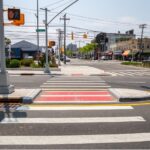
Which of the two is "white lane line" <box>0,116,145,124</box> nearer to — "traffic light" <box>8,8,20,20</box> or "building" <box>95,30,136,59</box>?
"traffic light" <box>8,8,20,20</box>

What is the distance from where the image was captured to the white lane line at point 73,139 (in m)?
6.09

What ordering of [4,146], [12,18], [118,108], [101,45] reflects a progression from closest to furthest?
[4,146], [118,108], [12,18], [101,45]

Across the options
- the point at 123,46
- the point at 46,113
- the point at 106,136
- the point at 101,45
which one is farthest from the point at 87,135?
the point at 101,45

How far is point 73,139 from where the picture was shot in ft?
20.7

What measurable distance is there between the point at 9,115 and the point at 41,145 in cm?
284

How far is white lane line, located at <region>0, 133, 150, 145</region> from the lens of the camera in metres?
6.09

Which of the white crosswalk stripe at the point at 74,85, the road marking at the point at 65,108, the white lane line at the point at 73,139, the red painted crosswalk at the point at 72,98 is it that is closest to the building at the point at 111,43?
the white crosswalk stripe at the point at 74,85

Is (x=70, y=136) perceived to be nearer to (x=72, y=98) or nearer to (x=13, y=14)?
(x=72, y=98)

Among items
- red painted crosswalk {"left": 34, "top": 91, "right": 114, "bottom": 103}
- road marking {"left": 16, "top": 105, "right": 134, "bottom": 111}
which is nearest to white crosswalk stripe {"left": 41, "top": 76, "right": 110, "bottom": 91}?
red painted crosswalk {"left": 34, "top": 91, "right": 114, "bottom": 103}

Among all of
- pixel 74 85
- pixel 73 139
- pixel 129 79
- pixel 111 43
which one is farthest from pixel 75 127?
pixel 111 43

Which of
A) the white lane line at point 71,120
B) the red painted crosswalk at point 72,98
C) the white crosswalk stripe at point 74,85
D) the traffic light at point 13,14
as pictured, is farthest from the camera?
the white crosswalk stripe at point 74,85

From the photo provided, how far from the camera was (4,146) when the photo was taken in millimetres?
5852

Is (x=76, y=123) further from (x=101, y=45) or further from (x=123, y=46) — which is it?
(x=101, y=45)

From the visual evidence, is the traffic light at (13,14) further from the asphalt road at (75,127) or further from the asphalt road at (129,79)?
the asphalt road at (129,79)
